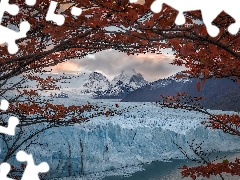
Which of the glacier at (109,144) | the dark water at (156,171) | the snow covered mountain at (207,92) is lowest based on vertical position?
the dark water at (156,171)

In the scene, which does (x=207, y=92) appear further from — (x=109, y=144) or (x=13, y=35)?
(x=13, y=35)

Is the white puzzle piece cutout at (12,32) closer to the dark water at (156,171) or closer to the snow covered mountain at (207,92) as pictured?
the dark water at (156,171)

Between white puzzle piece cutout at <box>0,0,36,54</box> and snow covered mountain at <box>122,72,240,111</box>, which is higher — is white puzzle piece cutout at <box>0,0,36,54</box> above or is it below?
below

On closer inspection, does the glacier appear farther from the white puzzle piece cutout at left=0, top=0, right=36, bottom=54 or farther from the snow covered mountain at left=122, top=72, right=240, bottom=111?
the snow covered mountain at left=122, top=72, right=240, bottom=111

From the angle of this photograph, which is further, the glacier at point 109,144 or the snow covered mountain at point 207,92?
the snow covered mountain at point 207,92

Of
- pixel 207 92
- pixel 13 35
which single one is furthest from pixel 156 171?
pixel 207 92

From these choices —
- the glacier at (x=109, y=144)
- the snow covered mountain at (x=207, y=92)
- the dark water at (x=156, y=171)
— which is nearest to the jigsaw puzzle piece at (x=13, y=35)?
the glacier at (x=109, y=144)

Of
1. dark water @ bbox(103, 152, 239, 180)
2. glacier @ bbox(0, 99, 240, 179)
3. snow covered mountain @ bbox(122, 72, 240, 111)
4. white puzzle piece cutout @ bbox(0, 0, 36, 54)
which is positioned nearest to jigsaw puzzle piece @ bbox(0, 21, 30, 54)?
white puzzle piece cutout @ bbox(0, 0, 36, 54)

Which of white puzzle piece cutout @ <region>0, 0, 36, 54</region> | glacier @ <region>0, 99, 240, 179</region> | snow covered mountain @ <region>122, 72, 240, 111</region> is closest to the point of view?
white puzzle piece cutout @ <region>0, 0, 36, 54</region>

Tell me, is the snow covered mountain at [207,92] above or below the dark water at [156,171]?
above

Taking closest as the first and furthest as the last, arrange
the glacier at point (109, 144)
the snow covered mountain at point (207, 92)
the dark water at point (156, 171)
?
1. the dark water at point (156, 171)
2. the glacier at point (109, 144)
3. the snow covered mountain at point (207, 92)

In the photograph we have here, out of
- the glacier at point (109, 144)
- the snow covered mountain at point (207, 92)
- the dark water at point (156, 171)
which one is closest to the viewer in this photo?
the dark water at point (156, 171)
